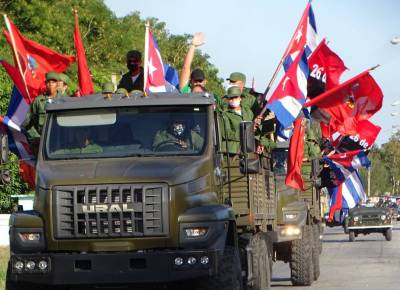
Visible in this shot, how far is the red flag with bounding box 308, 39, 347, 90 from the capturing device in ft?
67.1

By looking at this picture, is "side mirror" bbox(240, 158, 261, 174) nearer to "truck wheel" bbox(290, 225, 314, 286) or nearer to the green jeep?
"truck wheel" bbox(290, 225, 314, 286)

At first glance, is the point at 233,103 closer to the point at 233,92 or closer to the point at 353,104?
the point at 233,92

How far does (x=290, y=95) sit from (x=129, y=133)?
513cm

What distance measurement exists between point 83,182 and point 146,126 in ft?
3.48

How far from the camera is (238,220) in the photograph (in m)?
13.7

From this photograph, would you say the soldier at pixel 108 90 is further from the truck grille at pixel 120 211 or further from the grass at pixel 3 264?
the grass at pixel 3 264

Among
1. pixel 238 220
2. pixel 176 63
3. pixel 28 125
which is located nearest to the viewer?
pixel 238 220

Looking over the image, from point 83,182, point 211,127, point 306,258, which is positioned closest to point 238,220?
point 211,127

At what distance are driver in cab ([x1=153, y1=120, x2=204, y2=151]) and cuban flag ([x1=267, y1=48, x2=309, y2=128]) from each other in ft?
13.3

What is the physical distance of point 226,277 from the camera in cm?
1225

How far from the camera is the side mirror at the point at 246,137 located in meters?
12.8

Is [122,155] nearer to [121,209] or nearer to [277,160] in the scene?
[121,209]

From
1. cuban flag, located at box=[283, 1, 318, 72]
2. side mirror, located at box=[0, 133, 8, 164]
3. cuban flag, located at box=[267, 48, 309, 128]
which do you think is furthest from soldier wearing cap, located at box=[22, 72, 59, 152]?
cuban flag, located at box=[283, 1, 318, 72]

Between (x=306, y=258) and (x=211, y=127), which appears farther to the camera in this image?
(x=306, y=258)
